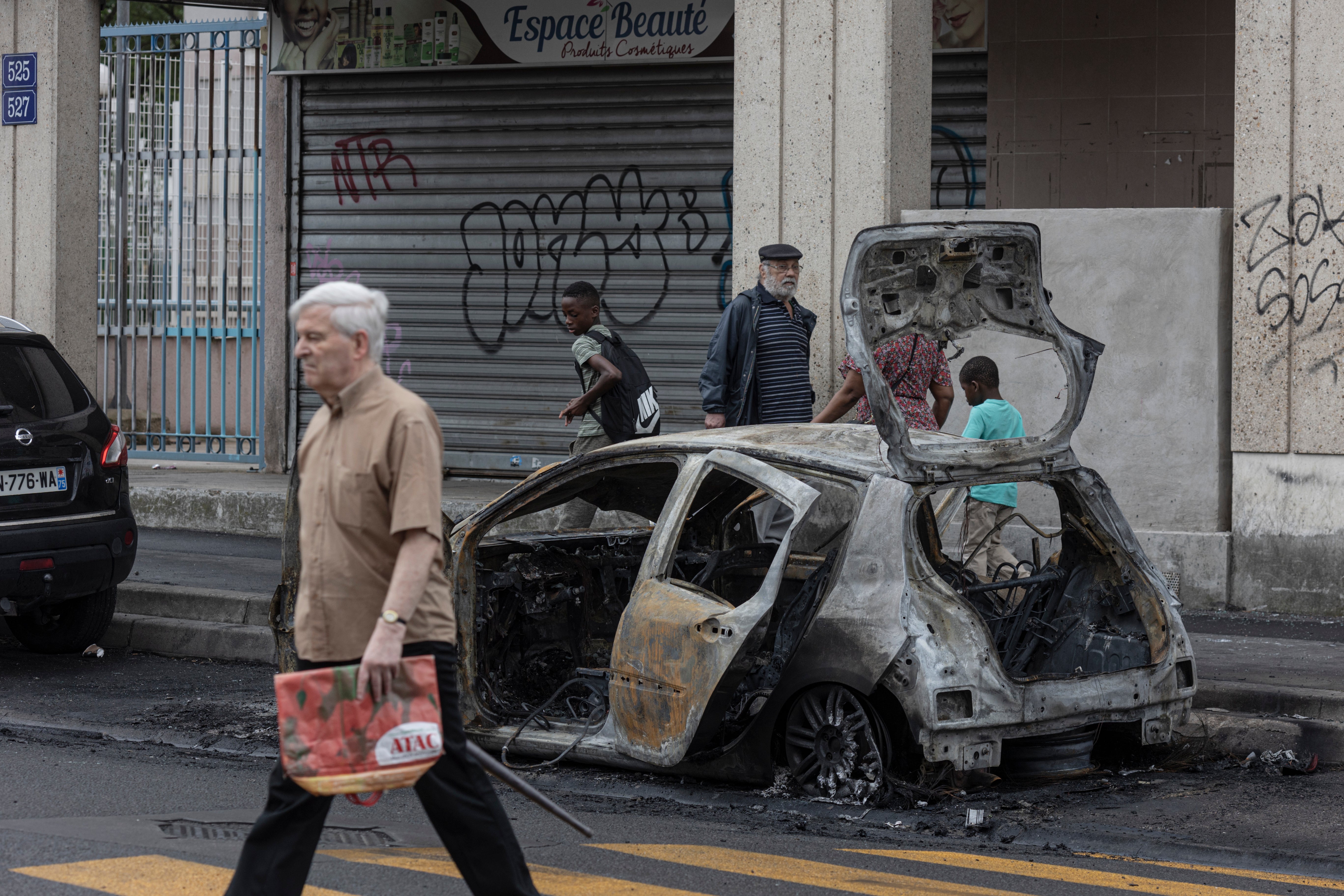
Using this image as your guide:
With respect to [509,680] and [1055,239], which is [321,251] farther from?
[509,680]

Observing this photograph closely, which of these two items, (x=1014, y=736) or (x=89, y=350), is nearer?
(x=1014, y=736)

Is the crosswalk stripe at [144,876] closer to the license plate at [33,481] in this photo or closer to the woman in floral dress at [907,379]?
the license plate at [33,481]

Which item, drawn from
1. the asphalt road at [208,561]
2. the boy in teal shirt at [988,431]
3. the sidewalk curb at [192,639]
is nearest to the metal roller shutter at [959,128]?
the boy in teal shirt at [988,431]

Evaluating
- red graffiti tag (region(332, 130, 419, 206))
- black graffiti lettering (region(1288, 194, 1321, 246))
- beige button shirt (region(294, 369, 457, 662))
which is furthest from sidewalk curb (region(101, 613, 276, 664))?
black graffiti lettering (region(1288, 194, 1321, 246))

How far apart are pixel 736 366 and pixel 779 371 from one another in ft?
0.76

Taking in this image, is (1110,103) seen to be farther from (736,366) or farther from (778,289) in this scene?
(736,366)

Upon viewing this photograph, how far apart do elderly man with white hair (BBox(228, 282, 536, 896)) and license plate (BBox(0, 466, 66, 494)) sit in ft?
15.2

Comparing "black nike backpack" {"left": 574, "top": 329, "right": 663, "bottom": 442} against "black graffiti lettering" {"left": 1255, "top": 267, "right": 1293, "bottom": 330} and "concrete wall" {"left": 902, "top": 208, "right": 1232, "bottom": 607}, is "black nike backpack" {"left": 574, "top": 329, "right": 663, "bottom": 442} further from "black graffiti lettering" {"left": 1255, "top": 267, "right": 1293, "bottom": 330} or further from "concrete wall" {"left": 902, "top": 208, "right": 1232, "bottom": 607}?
"black graffiti lettering" {"left": 1255, "top": 267, "right": 1293, "bottom": 330}

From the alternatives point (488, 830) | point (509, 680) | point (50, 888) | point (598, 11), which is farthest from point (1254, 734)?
point (598, 11)

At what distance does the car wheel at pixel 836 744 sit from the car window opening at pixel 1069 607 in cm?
72

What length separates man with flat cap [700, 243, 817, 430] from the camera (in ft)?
28.4

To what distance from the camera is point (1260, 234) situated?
943cm

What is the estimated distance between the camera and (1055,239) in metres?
10.1

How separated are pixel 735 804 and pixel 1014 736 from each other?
1.01 m
